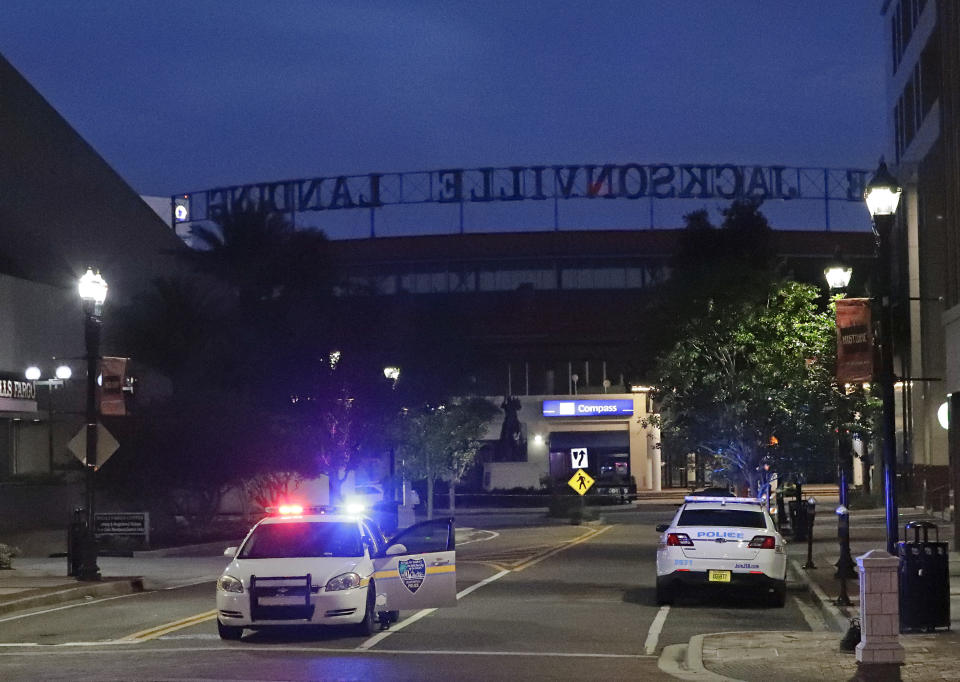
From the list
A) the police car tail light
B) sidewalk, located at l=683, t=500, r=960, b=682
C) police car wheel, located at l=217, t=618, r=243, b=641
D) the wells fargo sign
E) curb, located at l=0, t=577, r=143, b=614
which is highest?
the wells fargo sign

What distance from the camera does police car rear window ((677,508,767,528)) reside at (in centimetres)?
2103

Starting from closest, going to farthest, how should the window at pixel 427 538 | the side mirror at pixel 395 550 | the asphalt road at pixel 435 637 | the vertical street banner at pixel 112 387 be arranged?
the asphalt road at pixel 435 637 < the side mirror at pixel 395 550 < the window at pixel 427 538 < the vertical street banner at pixel 112 387

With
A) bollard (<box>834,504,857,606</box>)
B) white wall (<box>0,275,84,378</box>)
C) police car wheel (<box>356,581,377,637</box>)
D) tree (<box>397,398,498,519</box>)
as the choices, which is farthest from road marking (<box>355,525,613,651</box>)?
white wall (<box>0,275,84,378</box>)

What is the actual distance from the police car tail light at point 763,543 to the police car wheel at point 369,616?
254 inches

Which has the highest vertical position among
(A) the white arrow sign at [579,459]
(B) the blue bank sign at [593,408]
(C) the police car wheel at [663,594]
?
(B) the blue bank sign at [593,408]

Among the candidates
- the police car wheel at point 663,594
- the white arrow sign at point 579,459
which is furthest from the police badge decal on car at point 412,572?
the white arrow sign at point 579,459

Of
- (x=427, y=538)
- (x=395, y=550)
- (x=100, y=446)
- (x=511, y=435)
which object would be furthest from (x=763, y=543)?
(x=511, y=435)

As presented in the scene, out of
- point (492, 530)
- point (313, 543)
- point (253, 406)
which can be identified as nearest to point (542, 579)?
point (313, 543)

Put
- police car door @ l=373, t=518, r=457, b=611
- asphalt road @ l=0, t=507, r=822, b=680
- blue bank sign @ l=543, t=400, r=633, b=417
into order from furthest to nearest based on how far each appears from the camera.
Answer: blue bank sign @ l=543, t=400, r=633, b=417 < police car door @ l=373, t=518, r=457, b=611 < asphalt road @ l=0, t=507, r=822, b=680

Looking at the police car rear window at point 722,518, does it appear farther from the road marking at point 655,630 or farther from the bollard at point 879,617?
the bollard at point 879,617

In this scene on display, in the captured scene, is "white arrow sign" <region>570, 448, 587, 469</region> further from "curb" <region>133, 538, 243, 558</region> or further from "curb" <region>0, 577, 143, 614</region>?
"curb" <region>0, 577, 143, 614</region>

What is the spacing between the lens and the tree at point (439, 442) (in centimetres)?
5903

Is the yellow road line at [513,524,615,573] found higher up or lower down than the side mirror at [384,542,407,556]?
lower down

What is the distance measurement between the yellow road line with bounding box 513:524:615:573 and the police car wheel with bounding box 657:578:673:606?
24.0 ft
